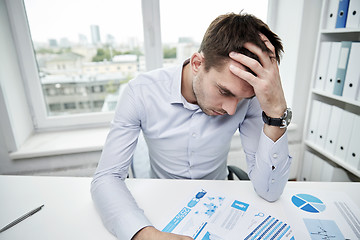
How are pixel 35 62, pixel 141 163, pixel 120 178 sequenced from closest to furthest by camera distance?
1. pixel 120 178
2. pixel 141 163
3. pixel 35 62

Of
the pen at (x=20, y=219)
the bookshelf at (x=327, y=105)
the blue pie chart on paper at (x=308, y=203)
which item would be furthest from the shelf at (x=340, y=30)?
the pen at (x=20, y=219)

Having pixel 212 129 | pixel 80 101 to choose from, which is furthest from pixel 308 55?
pixel 80 101

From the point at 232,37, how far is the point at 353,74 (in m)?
1.10

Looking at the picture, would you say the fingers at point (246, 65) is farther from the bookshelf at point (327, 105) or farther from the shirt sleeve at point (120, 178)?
the bookshelf at point (327, 105)

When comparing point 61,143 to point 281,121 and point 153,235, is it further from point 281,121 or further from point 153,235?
point 281,121

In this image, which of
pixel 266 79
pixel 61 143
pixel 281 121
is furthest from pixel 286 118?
pixel 61 143

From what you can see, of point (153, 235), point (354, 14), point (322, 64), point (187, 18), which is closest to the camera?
point (153, 235)

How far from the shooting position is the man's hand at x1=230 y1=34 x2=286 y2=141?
29.8 inches

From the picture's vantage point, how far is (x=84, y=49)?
1829 mm

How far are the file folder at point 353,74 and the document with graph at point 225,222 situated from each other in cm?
116

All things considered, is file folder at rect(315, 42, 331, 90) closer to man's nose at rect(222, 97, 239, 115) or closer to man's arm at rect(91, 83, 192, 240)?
man's nose at rect(222, 97, 239, 115)

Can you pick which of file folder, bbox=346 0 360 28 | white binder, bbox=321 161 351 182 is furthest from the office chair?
file folder, bbox=346 0 360 28

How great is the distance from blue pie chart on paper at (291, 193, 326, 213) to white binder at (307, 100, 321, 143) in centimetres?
112

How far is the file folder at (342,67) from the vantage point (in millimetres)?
1437
